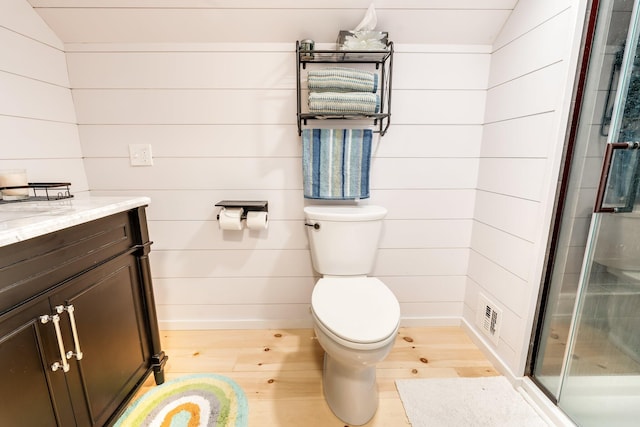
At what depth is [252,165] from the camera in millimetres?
1547

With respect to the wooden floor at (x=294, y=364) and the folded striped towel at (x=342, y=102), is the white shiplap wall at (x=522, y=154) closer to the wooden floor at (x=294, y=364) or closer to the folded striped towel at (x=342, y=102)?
the wooden floor at (x=294, y=364)

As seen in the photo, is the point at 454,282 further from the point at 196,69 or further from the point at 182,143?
the point at 196,69

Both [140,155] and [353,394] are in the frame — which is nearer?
[353,394]

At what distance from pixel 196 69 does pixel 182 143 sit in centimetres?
38

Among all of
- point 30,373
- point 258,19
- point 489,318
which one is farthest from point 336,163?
point 30,373

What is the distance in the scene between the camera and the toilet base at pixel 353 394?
44.8 inches

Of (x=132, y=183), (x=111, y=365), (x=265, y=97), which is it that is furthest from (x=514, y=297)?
(x=132, y=183)

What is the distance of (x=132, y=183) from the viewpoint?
5.09 feet

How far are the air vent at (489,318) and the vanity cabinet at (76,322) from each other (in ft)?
5.47

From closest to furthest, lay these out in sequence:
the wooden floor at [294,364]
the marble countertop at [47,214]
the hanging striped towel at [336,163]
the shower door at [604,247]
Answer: the marble countertop at [47,214], the shower door at [604,247], the wooden floor at [294,364], the hanging striped towel at [336,163]

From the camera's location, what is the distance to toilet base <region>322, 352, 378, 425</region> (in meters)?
1.14

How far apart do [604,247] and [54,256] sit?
1821 mm

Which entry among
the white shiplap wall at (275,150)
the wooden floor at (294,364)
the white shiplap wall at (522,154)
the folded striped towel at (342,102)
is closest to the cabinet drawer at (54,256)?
the white shiplap wall at (275,150)

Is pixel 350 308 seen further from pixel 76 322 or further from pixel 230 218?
pixel 76 322
